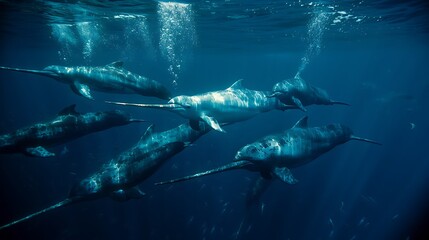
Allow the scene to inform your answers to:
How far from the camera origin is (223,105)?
419 inches

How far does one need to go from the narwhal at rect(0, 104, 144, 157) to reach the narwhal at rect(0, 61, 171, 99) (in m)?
0.92

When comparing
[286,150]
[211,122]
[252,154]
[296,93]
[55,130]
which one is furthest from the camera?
[296,93]

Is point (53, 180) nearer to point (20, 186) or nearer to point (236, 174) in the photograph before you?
point (20, 186)

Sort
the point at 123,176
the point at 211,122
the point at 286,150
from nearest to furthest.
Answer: the point at 123,176 → the point at 286,150 → the point at 211,122

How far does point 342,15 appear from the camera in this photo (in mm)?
21000

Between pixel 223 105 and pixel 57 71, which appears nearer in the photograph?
pixel 57 71

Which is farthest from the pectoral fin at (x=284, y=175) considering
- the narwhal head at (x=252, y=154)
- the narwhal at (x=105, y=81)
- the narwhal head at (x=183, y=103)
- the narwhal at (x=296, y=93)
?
the narwhal at (x=105, y=81)

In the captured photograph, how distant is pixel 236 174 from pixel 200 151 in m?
4.63

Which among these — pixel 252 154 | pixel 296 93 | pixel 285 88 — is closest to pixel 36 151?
pixel 252 154

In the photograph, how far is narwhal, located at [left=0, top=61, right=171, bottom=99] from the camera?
1035cm

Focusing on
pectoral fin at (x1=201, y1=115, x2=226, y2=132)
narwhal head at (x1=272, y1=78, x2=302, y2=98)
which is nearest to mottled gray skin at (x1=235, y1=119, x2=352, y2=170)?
pectoral fin at (x1=201, y1=115, x2=226, y2=132)

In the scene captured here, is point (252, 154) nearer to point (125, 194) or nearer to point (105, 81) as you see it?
point (125, 194)

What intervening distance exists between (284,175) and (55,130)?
24.8ft

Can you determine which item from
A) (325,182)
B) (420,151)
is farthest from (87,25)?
(420,151)
